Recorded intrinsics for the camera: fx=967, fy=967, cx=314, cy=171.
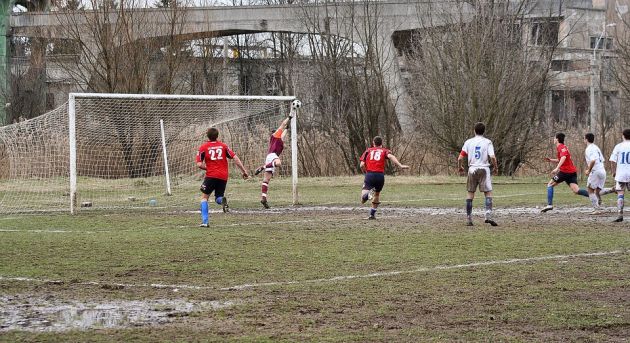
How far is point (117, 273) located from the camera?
11039 mm

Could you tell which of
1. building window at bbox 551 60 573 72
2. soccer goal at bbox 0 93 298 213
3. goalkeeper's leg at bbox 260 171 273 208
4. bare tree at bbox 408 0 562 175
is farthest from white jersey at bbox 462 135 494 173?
building window at bbox 551 60 573 72

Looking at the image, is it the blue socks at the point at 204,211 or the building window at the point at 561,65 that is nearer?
the blue socks at the point at 204,211

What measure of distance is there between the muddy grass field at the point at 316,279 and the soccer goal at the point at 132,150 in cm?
534

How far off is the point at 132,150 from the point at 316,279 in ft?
57.4

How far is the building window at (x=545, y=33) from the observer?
Result: 125ft

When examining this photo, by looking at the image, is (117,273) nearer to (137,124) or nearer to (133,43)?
(137,124)

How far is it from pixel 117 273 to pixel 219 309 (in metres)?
2.75

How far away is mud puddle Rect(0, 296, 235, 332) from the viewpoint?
26.0 ft

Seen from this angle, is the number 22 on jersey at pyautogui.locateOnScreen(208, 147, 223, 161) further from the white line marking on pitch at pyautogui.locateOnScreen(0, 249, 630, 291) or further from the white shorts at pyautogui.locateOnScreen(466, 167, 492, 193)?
the white line marking on pitch at pyautogui.locateOnScreen(0, 249, 630, 291)

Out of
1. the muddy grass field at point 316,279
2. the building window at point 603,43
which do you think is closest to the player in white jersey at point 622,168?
the muddy grass field at point 316,279

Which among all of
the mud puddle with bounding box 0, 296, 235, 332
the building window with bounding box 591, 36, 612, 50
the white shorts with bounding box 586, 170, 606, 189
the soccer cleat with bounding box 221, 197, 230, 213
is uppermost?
the building window with bounding box 591, 36, 612, 50

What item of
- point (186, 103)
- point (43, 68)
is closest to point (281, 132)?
point (186, 103)

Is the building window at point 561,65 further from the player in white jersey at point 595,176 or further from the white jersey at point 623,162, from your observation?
the white jersey at point 623,162

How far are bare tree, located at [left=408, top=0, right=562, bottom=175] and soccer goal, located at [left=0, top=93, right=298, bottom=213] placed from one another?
9525 mm
